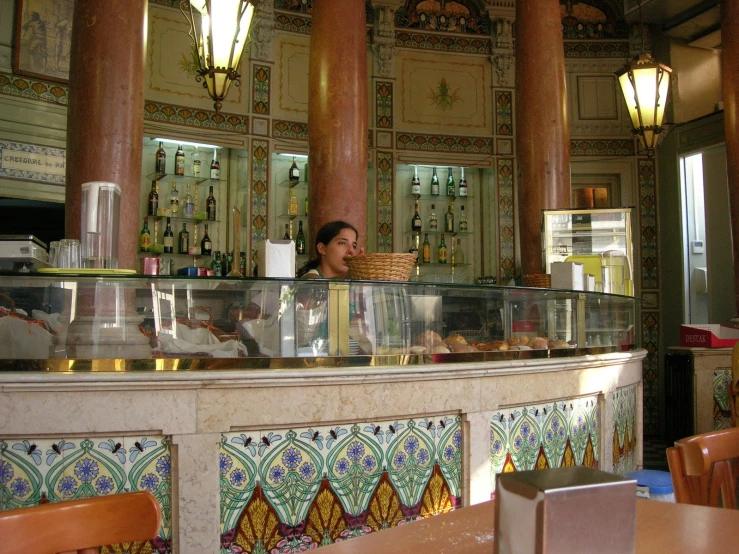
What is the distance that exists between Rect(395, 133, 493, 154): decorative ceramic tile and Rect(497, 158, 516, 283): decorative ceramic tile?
28cm

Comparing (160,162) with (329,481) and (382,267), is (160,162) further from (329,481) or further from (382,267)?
(329,481)

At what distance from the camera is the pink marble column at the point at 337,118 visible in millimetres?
5125

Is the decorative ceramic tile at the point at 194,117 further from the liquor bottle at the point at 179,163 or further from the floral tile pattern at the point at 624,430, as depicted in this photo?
the floral tile pattern at the point at 624,430

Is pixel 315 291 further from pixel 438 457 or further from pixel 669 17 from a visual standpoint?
pixel 669 17

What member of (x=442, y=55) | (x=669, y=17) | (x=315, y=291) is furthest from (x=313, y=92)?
(x=669, y=17)

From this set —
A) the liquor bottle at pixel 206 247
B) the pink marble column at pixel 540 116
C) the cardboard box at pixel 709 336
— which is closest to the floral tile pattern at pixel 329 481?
the pink marble column at pixel 540 116

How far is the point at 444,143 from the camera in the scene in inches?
336

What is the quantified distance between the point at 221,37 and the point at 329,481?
2.05 meters

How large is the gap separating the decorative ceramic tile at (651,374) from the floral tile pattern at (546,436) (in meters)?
5.31

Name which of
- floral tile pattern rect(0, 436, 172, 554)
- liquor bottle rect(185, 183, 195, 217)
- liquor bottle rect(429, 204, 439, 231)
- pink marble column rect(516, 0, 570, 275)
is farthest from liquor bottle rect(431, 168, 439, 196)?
floral tile pattern rect(0, 436, 172, 554)

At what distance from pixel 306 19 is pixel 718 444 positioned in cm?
729

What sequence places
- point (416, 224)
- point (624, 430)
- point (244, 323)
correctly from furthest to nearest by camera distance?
point (416, 224), point (624, 430), point (244, 323)

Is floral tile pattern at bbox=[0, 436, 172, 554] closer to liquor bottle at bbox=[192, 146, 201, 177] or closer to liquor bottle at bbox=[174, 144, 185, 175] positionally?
liquor bottle at bbox=[174, 144, 185, 175]

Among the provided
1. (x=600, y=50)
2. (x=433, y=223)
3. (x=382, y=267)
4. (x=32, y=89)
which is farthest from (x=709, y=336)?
(x=32, y=89)
